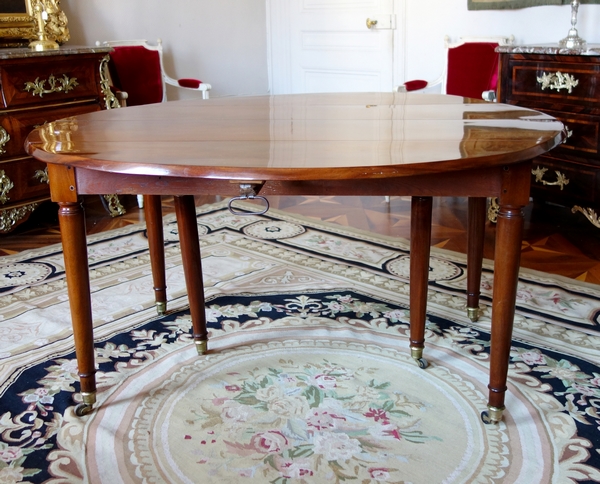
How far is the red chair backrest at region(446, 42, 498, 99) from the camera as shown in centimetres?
379

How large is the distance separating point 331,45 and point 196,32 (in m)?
1.12

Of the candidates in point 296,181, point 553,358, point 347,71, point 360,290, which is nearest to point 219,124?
point 296,181

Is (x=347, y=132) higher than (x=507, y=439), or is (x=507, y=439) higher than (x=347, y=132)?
(x=347, y=132)

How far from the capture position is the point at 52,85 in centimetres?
347

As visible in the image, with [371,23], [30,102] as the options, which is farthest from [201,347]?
[371,23]

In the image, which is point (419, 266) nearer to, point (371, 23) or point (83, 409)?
point (83, 409)

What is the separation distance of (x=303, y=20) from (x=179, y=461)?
14.5 ft

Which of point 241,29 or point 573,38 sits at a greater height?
point 241,29

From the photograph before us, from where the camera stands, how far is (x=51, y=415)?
5.90 feet

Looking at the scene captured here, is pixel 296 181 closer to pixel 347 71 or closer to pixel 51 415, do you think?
pixel 51 415

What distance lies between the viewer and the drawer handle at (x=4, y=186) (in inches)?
132

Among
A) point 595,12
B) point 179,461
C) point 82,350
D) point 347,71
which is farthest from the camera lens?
point 347,71

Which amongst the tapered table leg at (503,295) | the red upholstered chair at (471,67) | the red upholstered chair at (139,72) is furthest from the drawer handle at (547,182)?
the red upholstered chair at (139,72)

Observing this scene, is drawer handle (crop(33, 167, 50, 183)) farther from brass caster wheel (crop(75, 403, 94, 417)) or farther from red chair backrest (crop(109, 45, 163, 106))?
brass caster wheel (crop(75, 403, 94, 417))
